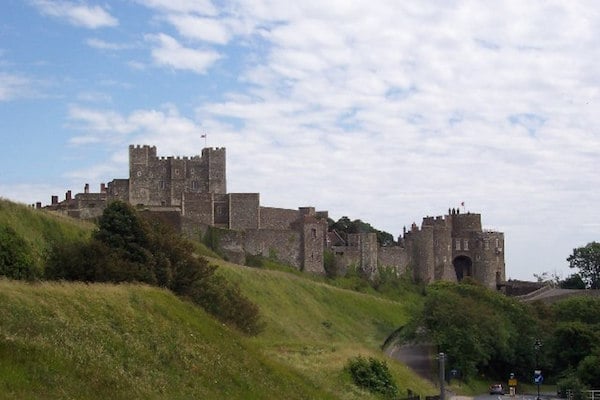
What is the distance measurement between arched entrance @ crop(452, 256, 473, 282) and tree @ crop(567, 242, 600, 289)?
23.6 meters

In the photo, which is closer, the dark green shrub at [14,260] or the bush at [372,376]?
the dark green shrub at [14,260]

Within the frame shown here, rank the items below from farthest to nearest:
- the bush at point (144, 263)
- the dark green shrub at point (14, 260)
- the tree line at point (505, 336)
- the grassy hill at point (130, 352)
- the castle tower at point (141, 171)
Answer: the castle tower at point (141, 171), the tree line at point (505, 336), the bush at point (144, 263), the dark green shrub at point (14, 260), the grassy hill at point (130, 352)

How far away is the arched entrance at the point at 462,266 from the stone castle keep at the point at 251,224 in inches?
49.2

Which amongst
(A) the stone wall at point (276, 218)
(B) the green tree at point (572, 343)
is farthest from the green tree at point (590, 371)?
(A) the stone wall at point (276, 218)

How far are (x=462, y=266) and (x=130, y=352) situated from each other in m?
79.0

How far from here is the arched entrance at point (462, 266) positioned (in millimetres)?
98688

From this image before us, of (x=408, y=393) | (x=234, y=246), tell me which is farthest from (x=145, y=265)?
(x=234, y=246)

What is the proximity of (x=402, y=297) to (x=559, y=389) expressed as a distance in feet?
84.8

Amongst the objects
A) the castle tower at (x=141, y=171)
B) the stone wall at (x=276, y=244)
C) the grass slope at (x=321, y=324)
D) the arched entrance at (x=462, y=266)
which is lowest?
the grass slope at (x=321, y=324)

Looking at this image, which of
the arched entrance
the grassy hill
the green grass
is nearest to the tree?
the arched entrance

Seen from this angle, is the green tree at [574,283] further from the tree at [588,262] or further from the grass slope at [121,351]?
the grass slope at [121,351]

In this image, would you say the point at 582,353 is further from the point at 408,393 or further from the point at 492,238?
the point at 492,238

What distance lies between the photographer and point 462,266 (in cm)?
9931

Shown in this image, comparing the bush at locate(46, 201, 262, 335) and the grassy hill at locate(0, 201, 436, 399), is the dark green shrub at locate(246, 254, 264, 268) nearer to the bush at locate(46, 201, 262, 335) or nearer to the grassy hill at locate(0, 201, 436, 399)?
the bush at locate(46, 201, 262, 335)
